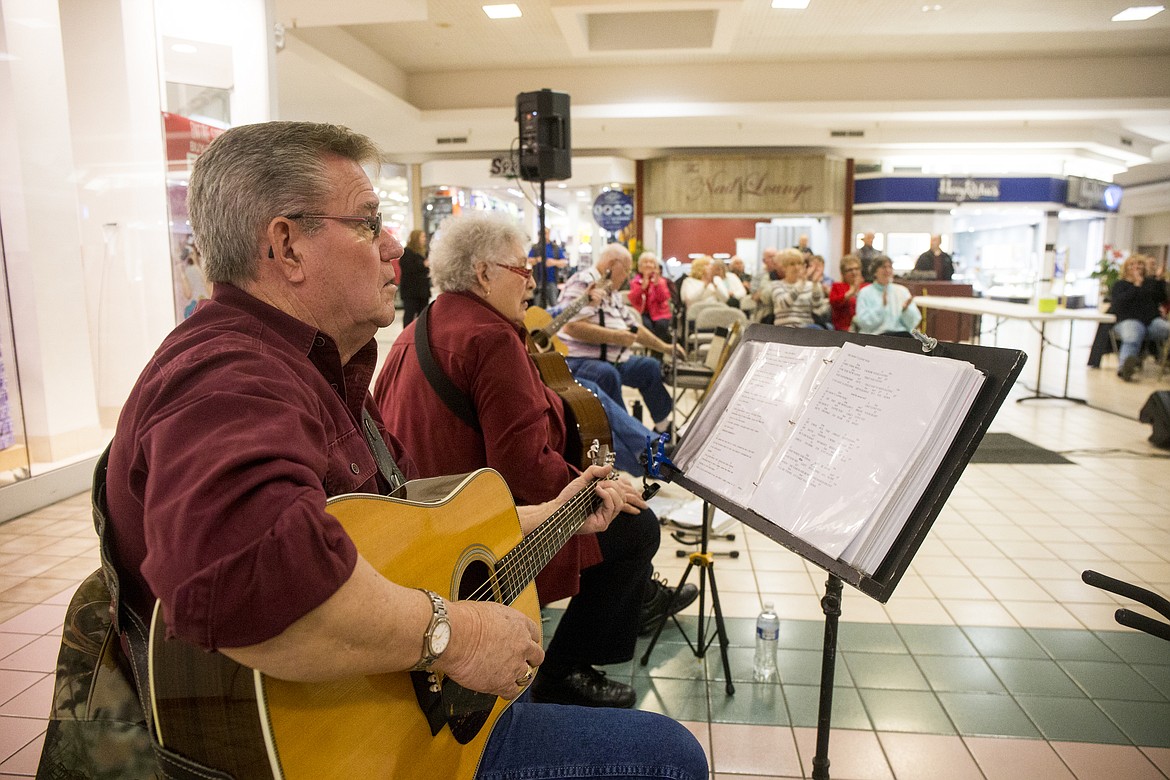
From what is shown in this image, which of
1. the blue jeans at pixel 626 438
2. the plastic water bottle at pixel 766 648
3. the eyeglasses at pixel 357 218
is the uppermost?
the eyeglasses at pixel 357 218

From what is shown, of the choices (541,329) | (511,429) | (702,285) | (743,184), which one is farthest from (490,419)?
(743,184)

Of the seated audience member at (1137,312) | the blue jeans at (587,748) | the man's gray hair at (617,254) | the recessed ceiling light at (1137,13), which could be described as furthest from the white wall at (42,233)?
the seated audience member at (1137,312)

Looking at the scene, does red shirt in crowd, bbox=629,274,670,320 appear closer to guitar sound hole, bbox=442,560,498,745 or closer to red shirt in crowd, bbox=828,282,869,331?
red shirt in crowd, bbox=828,282,869,331

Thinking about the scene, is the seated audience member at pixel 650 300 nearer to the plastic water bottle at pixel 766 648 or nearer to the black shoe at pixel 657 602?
the black shoe at pixel 657 602

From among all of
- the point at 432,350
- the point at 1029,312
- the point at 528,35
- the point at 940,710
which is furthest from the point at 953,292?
the point at 432,350

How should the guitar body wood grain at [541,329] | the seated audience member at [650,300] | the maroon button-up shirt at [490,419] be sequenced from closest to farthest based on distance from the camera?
the maroon button-up shirt at [490,419], the guitar body wood grain at [541,329], the seated audience member at [650,300]

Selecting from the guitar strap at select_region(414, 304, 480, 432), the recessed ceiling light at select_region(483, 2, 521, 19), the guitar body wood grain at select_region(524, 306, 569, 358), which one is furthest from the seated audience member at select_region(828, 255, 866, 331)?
the guitar strap at select_region(414, 304, 480, 432)

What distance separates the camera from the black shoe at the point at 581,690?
2.22 metres

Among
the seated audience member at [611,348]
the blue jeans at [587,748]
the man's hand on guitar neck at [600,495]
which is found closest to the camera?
the blue jeans at [587,748]

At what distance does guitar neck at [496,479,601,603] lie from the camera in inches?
52.1

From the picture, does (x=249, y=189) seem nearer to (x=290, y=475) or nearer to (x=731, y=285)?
(x=290, y=475)

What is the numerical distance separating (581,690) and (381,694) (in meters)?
1.39

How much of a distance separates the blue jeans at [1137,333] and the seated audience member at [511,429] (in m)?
9.23

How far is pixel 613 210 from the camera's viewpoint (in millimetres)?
13023
